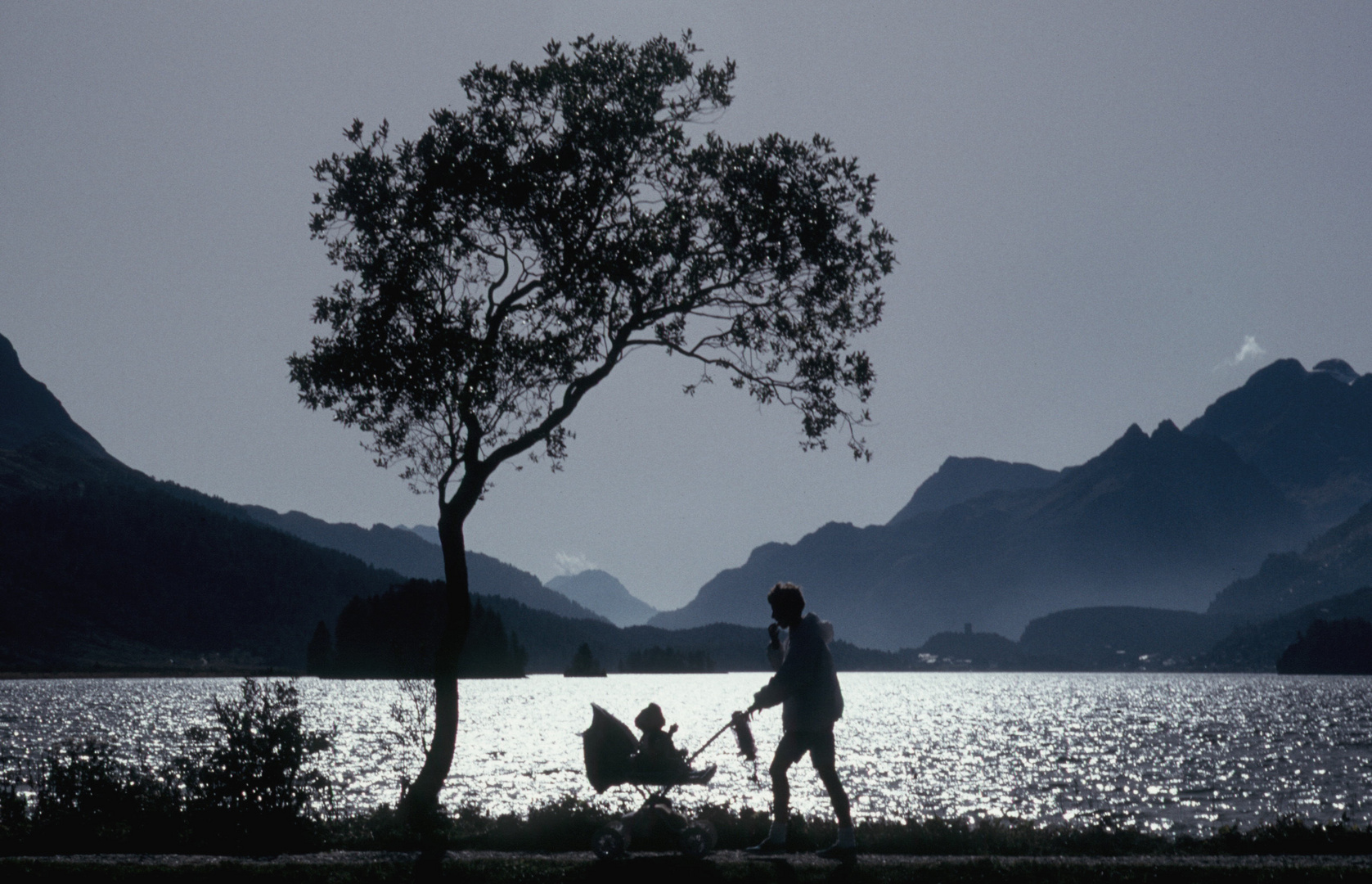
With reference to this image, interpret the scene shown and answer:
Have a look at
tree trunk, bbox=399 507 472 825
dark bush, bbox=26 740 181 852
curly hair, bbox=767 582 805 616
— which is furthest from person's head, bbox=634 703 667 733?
dark bush, bbox=26 740 181 852

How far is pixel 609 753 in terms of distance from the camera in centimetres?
1573

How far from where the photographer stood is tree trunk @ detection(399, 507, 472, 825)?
2089cm

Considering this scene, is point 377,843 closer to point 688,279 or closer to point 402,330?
point 402,330

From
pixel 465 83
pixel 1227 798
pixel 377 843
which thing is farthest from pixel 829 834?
pixel 1227 798

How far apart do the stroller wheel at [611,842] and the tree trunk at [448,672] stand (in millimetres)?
6276

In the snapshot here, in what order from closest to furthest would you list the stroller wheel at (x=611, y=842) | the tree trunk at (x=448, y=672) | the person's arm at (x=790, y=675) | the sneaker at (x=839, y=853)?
the person's arm at (x=790, y=675), the sneaker at (x=839, y=853), the stroller wheel at (x=611, y=842), the tree trunk at (x=448, y=672)

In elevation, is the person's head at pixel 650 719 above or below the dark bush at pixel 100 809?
above

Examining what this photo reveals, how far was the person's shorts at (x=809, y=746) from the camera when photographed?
1519cm

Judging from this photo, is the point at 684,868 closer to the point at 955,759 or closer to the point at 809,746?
the point at 809,746

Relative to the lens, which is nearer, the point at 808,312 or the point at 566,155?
the point at 566,155

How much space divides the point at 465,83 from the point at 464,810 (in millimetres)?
14332

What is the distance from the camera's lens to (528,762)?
8444 centimetres

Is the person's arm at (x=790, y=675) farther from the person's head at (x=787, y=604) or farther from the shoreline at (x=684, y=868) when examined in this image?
the shoreline at (x=684, y=868)

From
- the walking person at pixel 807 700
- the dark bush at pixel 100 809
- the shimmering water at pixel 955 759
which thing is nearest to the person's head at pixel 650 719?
the walking person at pixel 807 700
